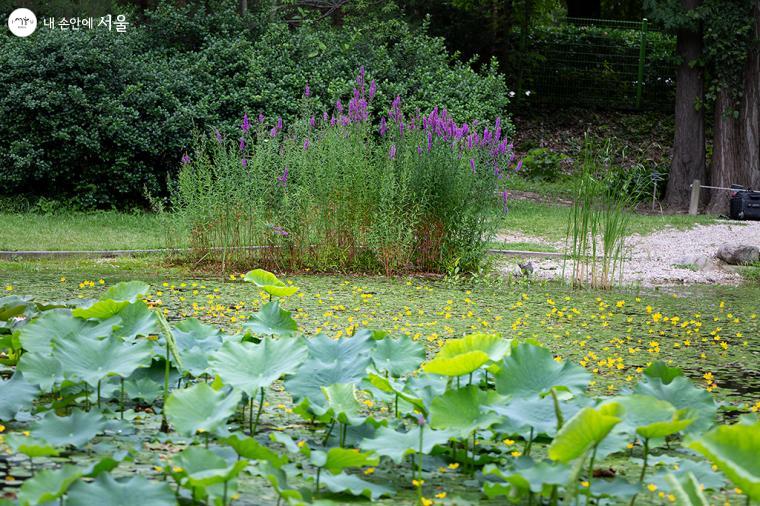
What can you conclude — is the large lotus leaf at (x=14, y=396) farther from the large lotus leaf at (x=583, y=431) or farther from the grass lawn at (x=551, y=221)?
the grass lawn at (x=551, y=221)

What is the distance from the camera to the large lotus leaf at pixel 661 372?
324 cm

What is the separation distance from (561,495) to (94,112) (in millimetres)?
9791

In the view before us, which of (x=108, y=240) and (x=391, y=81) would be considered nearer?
(x=108, y=240)

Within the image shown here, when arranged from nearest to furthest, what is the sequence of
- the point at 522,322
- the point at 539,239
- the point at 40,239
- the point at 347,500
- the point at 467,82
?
the point at 347,500 < the point at 522,322 < the point at 40,239 < the point at 539,239 < the point at 467,82

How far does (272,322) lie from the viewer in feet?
12.1

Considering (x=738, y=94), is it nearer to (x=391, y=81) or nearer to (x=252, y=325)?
(x=391, y=81)

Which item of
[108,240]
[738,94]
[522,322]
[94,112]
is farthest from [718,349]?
[738,94]

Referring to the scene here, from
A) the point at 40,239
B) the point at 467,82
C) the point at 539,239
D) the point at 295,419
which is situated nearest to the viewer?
the point at 295,419

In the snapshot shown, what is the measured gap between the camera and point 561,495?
2.74 m

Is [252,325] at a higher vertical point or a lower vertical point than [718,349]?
higher

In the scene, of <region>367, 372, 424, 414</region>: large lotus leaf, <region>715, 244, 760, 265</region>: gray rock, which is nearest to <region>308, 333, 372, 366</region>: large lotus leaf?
<region>367, 372, 424, 414</region>: large lotus leaf

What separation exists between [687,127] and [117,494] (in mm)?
13861

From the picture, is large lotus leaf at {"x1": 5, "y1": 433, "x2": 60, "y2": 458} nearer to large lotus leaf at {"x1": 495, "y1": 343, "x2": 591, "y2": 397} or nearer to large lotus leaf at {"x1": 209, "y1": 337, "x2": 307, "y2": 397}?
large lotus leaf at {"x1": 209, "y1": 337, "x2": 307, "y2": 397}

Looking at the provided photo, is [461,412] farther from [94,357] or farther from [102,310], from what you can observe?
[102,310]
